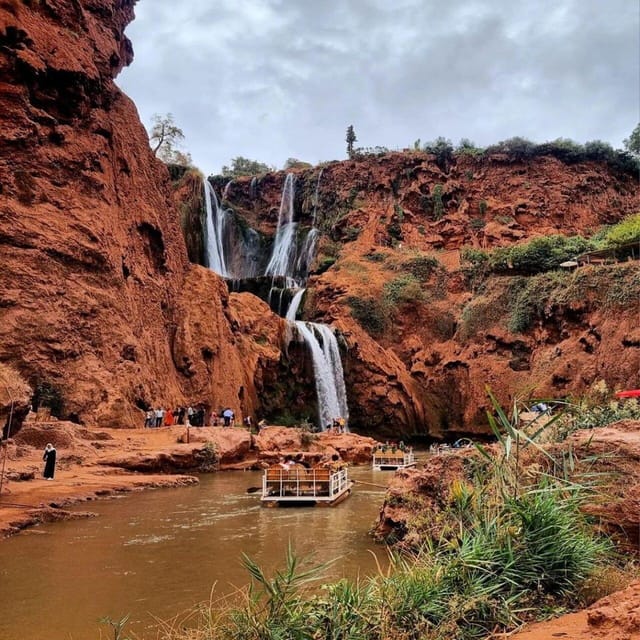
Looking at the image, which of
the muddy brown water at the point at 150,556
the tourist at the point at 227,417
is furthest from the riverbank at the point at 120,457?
the tourist at the point at 227,417

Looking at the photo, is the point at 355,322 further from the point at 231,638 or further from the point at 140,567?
the point at 231,638

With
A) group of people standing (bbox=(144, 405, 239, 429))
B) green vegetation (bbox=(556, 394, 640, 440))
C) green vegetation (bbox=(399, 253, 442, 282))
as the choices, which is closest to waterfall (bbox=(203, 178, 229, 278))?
green vegetation (bbox=(399, 253, 442, 282))

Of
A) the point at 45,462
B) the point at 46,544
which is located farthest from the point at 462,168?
the point at 46,544

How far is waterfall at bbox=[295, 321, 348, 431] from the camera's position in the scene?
37.5m

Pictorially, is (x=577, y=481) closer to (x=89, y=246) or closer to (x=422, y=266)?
(x=89, y=246)

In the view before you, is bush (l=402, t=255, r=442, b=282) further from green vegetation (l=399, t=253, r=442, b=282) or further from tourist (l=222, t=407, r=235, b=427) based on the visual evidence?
tourist (l=222, t=407, r=235, b=427)

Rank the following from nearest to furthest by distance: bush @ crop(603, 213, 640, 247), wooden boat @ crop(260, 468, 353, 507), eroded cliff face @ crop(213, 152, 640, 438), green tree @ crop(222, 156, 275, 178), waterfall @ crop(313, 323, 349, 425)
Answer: wooden boat @ crop(260, 468, 353, 507) < eroded cliff face @ crop(213, 152, 640, 438) < bush @ crop(603, 213, 640, 247) < waterfall @ crop(313, 323, 349, 425) < green tree @ crop(222, 156, 275, 178)

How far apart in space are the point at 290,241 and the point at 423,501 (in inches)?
1903

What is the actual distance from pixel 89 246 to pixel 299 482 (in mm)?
15830

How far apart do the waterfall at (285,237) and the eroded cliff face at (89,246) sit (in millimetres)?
20413

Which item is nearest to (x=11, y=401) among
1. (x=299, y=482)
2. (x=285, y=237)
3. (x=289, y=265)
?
(x=299, y=482)

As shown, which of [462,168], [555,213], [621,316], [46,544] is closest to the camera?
[46,544]

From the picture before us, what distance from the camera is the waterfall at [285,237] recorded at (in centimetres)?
5484

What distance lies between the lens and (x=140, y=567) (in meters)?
9.34
